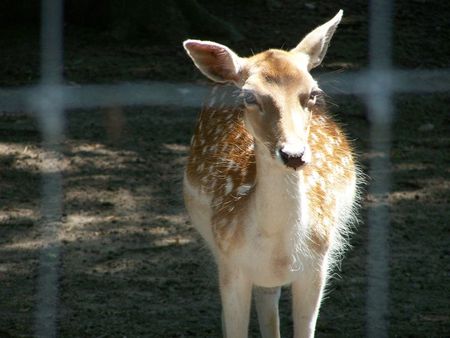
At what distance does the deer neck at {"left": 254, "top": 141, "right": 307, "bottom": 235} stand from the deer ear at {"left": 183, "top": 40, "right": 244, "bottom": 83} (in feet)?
0.94

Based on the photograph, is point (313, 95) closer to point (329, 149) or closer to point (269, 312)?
point (329, 149)

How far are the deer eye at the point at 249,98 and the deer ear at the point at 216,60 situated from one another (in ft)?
0.51

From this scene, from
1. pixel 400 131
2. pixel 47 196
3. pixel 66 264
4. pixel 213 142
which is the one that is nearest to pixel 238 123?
pixel 213 142

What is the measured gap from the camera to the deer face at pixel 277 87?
4.05 m

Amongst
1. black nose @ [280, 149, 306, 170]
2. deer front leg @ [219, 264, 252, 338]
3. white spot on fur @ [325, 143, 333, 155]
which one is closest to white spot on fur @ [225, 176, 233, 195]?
Answer: deer front leg @ [219, 264, 252, 338]

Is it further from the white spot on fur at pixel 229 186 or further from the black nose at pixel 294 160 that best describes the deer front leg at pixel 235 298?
the black nose at pixel 294 160

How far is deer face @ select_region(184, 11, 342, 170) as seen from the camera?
13.3ft

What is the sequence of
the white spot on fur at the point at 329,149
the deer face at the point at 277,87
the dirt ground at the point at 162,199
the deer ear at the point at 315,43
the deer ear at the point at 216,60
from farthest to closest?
the dirt ground at the point at 162,199 → the white spot on fur at the point at 329,149 → the deer ear at the point at 315,43 → the deer ear at the point at 216,60 → the deer face at the point at 277,87

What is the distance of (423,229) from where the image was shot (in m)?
6.42

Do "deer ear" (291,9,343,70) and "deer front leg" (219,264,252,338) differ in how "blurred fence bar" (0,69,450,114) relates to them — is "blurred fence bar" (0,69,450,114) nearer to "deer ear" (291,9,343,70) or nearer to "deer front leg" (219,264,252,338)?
"deer ear" (291,9,343,70)

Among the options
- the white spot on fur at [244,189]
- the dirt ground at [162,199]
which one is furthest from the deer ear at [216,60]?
the dirt ground at [162,199]

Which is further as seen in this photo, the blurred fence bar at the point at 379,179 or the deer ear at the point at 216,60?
the blurred fence bar at the point at 379,179

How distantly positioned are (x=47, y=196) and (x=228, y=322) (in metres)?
2.25

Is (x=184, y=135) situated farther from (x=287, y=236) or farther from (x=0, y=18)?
(x=287, y=236)
